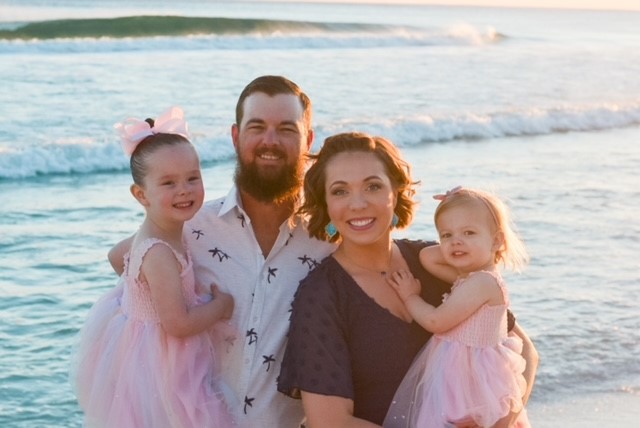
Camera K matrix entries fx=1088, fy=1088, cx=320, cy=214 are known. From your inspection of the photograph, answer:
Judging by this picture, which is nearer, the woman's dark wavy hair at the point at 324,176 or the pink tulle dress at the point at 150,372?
the woman's dark wavy hair at the point at 324,176

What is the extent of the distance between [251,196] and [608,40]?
45.2m

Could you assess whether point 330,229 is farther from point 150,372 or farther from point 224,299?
point 150,372

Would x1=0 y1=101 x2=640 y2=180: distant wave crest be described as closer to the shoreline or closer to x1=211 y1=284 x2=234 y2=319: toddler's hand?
the shoreline

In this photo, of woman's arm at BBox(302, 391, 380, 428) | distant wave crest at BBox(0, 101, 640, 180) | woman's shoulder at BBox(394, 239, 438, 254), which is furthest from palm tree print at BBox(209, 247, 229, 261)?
distant wave crest at BBox(0, 101, 640, 180)

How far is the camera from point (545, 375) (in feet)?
22.1

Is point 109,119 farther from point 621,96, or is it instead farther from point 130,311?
point 130,311

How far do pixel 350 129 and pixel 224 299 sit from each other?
13352 millimetres

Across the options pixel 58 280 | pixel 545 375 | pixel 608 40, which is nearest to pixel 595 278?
pixel 545 375

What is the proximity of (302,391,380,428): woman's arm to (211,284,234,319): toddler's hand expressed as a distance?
1.75ft

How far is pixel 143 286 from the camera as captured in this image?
3738 millimetres

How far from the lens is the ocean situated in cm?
706

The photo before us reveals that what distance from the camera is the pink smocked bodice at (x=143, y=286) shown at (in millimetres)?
3732

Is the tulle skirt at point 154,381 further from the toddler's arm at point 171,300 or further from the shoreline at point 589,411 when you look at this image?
the shoreline at point 589,411

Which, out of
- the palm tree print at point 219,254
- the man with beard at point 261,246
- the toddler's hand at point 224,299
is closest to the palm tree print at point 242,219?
the man with beard at point 261,246
